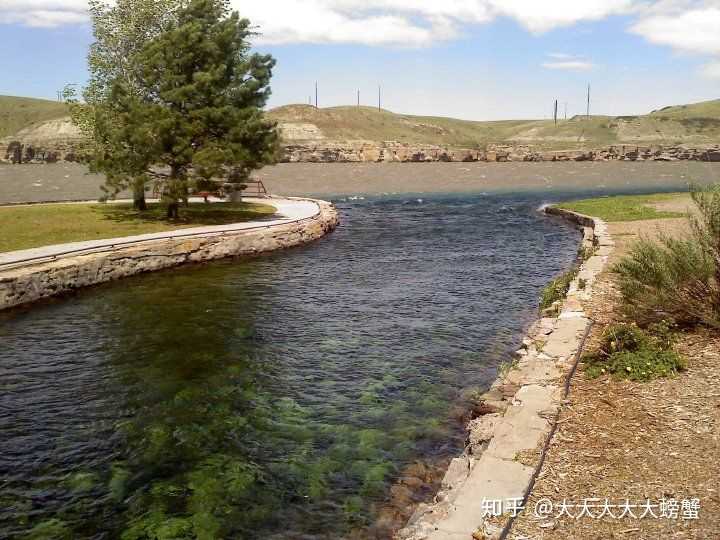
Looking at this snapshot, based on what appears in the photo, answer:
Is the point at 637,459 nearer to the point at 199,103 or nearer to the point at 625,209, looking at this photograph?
the point at 199,103

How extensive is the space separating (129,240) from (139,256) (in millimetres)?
1141

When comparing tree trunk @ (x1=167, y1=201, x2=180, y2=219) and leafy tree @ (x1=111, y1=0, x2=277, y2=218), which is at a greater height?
leafy tree @ (x1=111, y1=0, x2=277, y2=218)

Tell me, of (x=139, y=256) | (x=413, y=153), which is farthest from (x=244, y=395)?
(x=413, y=153)

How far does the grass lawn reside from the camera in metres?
22.8

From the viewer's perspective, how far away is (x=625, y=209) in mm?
34219

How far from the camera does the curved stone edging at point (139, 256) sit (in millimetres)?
17359

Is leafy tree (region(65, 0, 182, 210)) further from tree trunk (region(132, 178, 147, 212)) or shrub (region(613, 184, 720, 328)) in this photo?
shrub (region(613, 184, 720, 328))

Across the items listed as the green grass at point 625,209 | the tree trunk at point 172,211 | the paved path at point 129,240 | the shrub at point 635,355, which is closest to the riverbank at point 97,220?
the tree trunk at point 172,211

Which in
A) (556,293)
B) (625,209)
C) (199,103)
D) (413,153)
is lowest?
(556,293)

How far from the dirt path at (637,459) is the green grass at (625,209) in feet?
75.0

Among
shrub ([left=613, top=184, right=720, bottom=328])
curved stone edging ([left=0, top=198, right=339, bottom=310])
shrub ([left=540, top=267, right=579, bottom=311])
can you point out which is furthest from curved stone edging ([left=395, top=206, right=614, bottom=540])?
curved stone edging ([left=0, top=198, right=339, bottom=310])

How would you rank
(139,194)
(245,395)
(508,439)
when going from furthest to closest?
1. (139,194)
2. (245,395)
3. (508,439)

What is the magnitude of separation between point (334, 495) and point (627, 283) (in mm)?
7310

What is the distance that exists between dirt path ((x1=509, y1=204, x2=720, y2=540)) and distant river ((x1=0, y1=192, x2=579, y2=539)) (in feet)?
6.21
